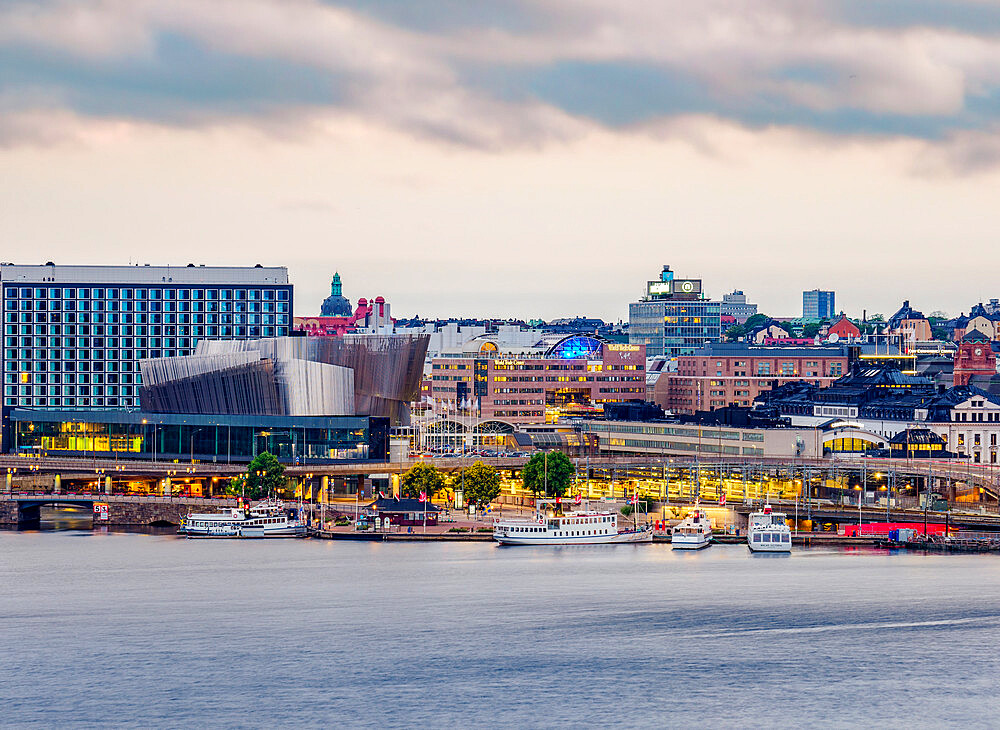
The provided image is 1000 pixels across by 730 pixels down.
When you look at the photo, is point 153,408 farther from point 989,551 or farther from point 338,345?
point 989,551

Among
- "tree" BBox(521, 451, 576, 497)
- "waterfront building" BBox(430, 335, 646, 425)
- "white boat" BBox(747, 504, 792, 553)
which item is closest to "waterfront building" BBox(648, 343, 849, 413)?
"waterfront building" BBox(430, 335, 646, 425)

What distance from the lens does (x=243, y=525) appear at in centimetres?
9650

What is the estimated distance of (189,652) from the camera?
5931 centimetres

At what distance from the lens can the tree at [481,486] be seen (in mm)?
105312

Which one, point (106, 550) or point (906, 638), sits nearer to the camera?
point (906, 638)

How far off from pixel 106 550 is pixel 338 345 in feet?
137

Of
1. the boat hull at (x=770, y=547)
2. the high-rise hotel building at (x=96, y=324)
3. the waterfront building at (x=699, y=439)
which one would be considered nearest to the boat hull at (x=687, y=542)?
the boat hull at (x=770, y=547)

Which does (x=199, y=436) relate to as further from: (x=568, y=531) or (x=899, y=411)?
(x=899, y=411)

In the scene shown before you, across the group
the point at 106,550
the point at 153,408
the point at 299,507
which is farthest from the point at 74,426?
the point at 106,550

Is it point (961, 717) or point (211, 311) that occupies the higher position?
point (211, 311)

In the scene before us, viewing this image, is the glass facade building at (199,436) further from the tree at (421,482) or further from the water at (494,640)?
the water at (494,640)

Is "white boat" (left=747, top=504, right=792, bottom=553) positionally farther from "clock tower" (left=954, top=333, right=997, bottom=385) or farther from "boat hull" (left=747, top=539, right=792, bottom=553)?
"clock tower" (left=954, top=333, right=997, bottom=385)

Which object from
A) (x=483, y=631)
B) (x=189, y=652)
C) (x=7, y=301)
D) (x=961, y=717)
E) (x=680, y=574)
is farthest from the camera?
(x=7, y=301)

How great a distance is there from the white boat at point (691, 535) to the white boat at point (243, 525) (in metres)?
20.5
